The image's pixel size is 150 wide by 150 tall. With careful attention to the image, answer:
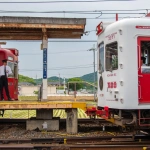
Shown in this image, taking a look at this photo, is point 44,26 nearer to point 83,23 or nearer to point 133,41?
point 83,23

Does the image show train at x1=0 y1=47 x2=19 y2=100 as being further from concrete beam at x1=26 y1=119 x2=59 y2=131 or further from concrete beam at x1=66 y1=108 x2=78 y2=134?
concrete beam at x1=66 y1=108 x2=78 y2=134

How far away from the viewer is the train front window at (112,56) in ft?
28.2

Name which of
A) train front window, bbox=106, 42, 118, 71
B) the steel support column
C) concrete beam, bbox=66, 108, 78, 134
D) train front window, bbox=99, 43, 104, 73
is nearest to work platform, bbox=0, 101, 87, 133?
concrete beam, bbox=66, 108, 78, 134

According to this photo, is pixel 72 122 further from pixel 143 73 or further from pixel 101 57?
pixel 143 73

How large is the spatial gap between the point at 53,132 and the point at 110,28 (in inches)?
202

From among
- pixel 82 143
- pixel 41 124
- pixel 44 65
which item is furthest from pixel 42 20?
pixel 82 143

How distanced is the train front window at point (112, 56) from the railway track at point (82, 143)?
2192 mm

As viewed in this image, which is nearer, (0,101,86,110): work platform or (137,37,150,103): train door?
(137,37,150,103): train door

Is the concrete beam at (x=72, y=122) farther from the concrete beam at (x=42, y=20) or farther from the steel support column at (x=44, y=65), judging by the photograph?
the concrete beam at (x=42, y=20)

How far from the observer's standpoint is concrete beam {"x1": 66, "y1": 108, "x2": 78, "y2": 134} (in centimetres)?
1217

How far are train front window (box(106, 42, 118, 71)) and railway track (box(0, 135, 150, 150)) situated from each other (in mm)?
2192

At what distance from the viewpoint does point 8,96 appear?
14062mm

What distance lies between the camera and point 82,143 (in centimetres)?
963

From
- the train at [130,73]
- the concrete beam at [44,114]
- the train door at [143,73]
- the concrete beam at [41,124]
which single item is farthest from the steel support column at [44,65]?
the train door at [143,73]
